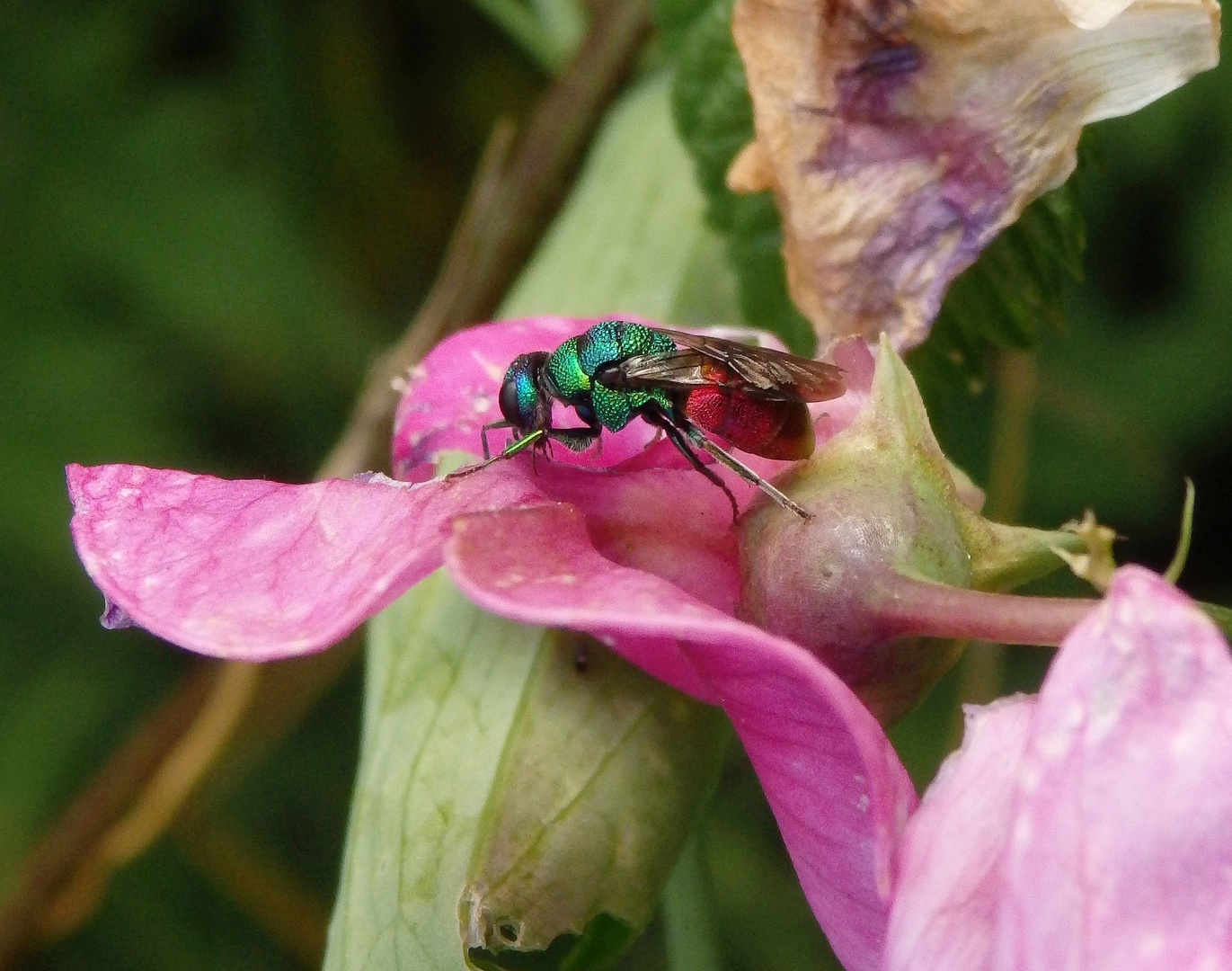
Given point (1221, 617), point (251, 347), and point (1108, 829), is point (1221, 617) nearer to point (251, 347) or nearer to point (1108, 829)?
point (1108, 829)

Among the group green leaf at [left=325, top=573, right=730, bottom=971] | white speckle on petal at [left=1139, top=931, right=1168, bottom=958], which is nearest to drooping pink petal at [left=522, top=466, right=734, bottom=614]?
green leaf at [left=325, top=573, right=730, bottom=971]

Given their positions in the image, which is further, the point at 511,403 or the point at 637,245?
the point at 637,245

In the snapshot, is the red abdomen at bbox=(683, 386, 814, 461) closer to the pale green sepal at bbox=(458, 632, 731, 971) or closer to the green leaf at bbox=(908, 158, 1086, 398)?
the pale green sepal at bbox=(458, 632, 731, 971)

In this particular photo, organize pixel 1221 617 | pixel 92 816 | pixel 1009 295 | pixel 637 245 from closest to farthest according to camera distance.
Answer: pixel 1221 617, pixel 1009 295, pixel 637 245, pixel 92 816

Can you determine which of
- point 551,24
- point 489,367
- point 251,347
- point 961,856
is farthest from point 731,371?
point 251,347

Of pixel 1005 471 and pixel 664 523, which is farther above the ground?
pixel 664 523

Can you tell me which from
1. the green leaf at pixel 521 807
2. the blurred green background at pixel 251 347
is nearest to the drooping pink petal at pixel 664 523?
the green leaf at pixel 521 807
